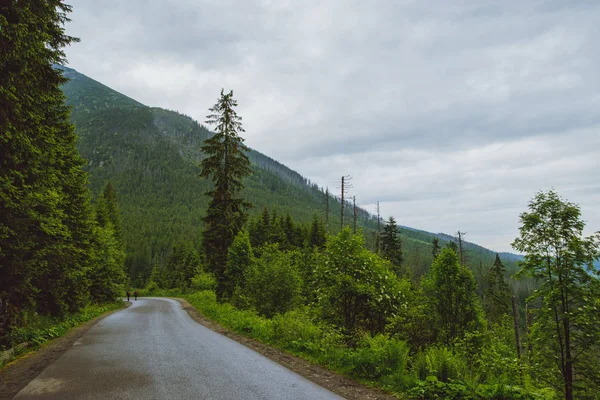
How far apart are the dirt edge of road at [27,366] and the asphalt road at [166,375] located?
0.22 meters

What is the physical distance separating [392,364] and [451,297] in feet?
30.4

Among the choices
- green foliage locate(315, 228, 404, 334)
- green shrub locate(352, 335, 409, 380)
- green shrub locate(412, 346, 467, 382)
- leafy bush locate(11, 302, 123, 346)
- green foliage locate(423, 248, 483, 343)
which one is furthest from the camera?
green foliage locate(423, 248, 483, 343)

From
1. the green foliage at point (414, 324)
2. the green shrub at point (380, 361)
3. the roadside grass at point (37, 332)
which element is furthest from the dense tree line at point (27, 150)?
the green foliage at point (414, 324)

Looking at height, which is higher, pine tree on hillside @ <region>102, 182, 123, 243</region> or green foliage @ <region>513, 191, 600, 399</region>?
pine tree on hillside @ <region>102, 182, 123, 243</region>

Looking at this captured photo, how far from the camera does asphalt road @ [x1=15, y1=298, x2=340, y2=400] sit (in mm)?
6414

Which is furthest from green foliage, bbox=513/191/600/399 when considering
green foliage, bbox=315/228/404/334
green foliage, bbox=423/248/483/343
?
green foliage, bbox=315/228/404/334

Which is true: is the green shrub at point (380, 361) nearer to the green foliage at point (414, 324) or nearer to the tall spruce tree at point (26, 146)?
the green foliage at point (414, 324)

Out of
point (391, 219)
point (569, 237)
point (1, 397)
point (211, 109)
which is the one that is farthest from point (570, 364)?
point (391, 219)

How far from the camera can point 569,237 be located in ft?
39.0

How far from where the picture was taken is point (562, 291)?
11.8 m

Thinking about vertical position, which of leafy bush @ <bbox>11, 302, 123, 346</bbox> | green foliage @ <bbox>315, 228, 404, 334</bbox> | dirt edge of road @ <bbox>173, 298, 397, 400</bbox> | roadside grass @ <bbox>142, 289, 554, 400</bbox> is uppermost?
green foliage @ <bbox>315, 228, 404, 334</bbox>

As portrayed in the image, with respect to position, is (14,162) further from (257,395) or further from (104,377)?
(257,395)

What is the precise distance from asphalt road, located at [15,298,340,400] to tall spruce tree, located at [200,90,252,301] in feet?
45.4

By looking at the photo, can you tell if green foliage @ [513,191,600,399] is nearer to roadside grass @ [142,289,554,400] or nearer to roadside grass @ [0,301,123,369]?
roadside grass @ [142,289,554,400]
